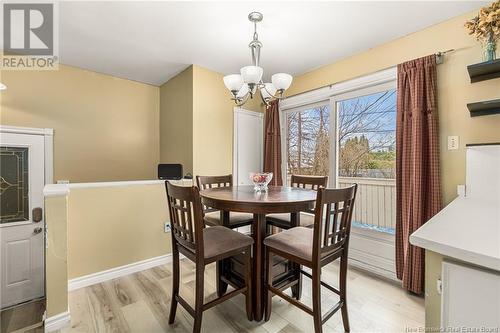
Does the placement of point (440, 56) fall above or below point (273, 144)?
above

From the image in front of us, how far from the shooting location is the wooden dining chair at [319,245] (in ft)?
4.34

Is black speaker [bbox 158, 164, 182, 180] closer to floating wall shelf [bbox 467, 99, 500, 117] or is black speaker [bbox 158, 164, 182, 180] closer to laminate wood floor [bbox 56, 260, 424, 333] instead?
laminate wood floor [bbox 56, 260, 424, 333]

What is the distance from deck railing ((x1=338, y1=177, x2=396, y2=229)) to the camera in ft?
8.15

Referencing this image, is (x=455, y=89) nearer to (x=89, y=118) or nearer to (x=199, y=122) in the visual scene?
(x=199, y=122)

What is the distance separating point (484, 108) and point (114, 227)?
→ 345cm

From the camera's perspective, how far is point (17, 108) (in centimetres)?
263

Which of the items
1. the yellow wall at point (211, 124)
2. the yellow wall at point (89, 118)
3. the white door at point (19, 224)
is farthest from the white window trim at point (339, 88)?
the white door at point (19, 224)

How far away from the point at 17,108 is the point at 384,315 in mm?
4255

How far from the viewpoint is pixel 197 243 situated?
1.38 metres

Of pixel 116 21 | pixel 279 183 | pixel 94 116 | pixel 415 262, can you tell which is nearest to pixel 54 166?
pixel 94 116

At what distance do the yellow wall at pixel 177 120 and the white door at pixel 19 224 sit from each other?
153 cm

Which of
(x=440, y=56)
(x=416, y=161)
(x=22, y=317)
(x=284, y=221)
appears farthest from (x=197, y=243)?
(x=440, y=56)

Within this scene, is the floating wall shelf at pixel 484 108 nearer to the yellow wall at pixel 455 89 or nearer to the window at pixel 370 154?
the yellow wall at pixel 455 89

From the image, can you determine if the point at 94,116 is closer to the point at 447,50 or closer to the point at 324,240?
the point at 324,240
